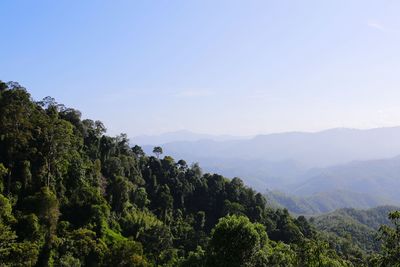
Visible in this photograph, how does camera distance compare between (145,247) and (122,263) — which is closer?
(122,263)

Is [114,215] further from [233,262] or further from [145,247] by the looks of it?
[233,262]

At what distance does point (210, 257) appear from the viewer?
31797 mm

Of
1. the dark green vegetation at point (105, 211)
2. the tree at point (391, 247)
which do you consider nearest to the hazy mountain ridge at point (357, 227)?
the dark green vegetation at point (105, 211)

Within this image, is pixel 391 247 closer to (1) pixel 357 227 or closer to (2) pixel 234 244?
(2) pixel 234 244

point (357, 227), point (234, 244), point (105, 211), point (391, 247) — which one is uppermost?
point (391, 247)

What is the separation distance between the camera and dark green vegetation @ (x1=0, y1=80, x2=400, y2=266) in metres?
32.1

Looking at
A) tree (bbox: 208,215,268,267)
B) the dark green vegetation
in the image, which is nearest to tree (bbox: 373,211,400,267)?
the dark green vegetation

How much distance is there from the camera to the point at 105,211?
177 feet

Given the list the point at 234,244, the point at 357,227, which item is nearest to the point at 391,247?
the point at 234,244

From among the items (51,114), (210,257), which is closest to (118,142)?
(51,114)

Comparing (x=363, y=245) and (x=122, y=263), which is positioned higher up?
(x=122, y=263)

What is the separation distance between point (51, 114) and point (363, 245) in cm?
9076

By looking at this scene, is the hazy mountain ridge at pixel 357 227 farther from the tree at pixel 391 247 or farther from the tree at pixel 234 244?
the tree at pixel 391 247

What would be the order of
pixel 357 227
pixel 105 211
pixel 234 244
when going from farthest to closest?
pixel 357 227
pixel 105 211
pixel 234 244
